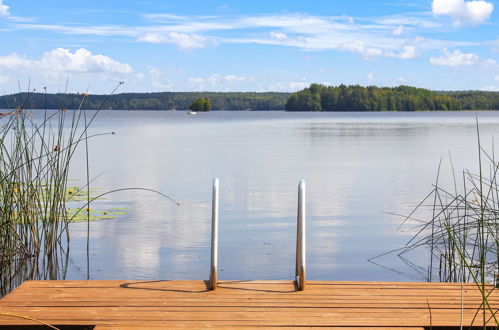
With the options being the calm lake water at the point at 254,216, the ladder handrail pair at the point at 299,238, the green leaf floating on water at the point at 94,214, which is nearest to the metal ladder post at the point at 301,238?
the ladder handrail pair at the point at 299,238

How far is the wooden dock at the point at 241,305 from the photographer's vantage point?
428cm

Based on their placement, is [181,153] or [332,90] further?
[332,90]

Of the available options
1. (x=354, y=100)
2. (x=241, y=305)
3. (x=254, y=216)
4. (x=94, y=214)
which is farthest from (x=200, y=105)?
(x=241, y=305)

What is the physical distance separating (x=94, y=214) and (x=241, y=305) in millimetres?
6384

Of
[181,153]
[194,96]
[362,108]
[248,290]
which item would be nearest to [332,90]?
[362,108]

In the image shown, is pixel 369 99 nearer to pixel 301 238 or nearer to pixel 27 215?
pixel 27 215

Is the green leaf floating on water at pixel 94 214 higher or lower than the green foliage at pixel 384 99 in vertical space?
lower

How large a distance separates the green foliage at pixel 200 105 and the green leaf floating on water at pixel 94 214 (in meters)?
120

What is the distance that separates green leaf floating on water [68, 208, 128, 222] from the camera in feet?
31.4

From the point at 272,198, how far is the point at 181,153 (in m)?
13.0

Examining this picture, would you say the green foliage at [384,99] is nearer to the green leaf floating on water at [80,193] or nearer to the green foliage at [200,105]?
the green foliage at [200,105]

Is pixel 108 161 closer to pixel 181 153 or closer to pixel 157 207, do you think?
pixel 181 153

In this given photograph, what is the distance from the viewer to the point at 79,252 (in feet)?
27.1

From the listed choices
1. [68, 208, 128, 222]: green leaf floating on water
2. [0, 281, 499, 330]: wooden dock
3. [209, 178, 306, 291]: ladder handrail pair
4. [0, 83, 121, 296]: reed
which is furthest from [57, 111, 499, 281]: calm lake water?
[209, 178, 306, 291]: ladder handrail pair
